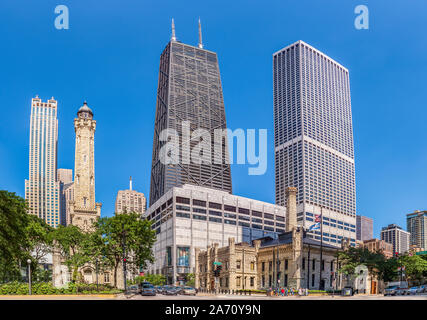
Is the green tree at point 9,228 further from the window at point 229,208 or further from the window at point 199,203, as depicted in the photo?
the window at point 229,208

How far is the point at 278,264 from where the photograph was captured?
78562 millimetres

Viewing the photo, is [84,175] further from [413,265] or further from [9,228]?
[413,265]

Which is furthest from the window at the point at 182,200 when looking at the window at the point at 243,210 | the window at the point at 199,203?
the window at the point at 243,210

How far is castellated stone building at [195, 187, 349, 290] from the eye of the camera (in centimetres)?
7488

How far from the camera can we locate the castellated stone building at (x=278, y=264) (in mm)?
74875

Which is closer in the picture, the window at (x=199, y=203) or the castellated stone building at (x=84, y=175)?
the castellated stone building at (x=84, y=175)

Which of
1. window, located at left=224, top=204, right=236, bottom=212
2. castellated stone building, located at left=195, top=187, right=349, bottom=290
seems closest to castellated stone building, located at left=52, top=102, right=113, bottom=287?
window, located at left=224, top=204, right=236, bottom=212

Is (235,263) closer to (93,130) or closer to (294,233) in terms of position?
(294,233)

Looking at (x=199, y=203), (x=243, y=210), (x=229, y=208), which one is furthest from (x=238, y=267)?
(x=243, y=210)

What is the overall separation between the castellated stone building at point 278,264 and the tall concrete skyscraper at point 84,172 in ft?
167

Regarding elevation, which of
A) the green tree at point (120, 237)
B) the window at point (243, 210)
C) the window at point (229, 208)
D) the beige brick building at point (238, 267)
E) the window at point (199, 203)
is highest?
the window at point (199, 203)
